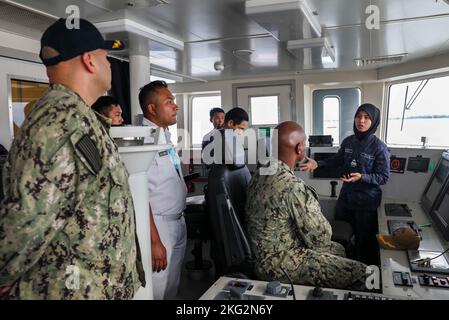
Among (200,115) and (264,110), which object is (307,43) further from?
(200,115)

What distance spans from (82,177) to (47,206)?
0.11 m

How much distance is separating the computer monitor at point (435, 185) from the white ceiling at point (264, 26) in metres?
1.15

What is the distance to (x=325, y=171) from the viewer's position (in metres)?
3.32

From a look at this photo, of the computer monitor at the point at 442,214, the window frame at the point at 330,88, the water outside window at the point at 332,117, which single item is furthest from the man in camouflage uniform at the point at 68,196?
the water outside window at the point at 332,117

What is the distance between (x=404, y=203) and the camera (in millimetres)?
2830

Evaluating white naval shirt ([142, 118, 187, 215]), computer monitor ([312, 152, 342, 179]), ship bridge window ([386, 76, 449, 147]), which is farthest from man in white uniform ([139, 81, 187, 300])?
ship bridge window ([386, 76, 449, 147])

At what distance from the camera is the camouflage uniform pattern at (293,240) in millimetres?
1646

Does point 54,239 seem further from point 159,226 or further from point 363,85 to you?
point 363,85

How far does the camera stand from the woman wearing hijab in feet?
8.44

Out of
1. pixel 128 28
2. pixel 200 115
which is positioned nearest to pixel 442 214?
pixel 128 28

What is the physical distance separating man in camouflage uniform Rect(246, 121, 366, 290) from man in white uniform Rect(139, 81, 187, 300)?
1.53ft

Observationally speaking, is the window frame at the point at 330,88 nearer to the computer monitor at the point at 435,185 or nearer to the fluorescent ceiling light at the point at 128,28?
the computer monitor at the point at 435,185

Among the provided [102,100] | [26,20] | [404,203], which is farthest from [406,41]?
[26,20]
